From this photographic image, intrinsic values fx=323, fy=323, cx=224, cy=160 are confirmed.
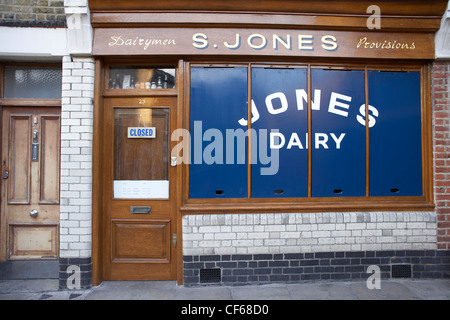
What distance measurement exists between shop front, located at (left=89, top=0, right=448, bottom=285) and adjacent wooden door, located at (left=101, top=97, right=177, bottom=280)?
0.02 meters

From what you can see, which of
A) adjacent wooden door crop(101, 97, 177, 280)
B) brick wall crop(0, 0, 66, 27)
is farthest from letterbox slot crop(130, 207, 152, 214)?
brick wall crop(0, 0, 66, 27)

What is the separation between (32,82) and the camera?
494 centimetres

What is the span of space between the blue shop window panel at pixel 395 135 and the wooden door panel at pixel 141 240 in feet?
10.5

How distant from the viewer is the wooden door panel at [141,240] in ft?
15.8

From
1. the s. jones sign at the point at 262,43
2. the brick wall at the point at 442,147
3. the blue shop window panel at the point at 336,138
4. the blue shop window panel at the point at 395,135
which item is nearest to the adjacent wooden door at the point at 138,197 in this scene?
the s. jones sign at the point at 262,43

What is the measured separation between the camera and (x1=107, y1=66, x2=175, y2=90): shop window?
4.91m

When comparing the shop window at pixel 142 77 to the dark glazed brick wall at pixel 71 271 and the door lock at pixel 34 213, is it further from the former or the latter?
the dark glazed brick wall at pixel 71 271

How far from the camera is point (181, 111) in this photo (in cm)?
470

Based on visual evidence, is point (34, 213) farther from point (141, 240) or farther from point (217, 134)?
point (217, 134)

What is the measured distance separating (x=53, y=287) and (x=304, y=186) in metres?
3.91

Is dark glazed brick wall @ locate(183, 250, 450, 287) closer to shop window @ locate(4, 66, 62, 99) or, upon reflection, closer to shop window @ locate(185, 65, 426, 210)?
shop window @ locate(185, 65, 426, 210)

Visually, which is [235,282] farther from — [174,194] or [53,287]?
[53,287]

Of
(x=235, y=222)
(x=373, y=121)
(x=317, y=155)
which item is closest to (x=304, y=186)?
(x=317, y=155)

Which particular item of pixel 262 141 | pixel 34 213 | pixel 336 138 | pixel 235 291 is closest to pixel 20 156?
pixel 34 213
